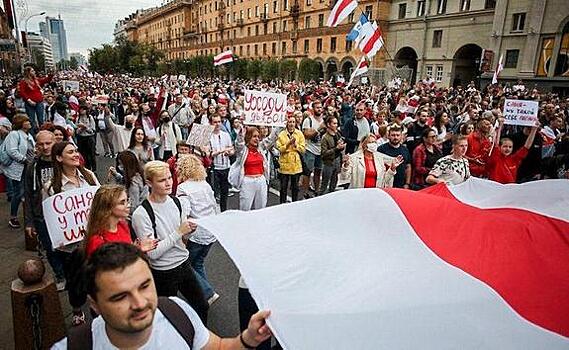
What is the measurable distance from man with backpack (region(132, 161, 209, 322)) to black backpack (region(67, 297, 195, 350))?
1.23 m

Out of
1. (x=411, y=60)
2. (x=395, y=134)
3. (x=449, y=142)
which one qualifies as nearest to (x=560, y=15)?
(x=411, y=60)

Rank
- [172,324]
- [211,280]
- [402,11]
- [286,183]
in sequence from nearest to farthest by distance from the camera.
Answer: [172,324] → [211,280] → [286,183] → [402,11]

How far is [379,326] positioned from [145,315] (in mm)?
934

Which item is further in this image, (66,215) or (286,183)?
(286,183)

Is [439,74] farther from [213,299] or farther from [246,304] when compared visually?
[246,304]

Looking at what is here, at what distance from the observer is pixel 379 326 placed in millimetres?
1521

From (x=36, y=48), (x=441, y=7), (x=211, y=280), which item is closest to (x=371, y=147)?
(x=211, y=280)

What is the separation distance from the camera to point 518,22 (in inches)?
1256

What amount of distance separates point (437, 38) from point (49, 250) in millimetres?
42666

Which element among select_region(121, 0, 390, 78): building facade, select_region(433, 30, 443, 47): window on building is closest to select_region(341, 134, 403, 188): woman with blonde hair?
select_region(433, 30, 443, 47): window on building

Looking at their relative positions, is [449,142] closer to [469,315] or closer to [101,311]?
[469,315]

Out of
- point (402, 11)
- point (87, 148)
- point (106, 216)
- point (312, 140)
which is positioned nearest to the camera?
point (106, 216)

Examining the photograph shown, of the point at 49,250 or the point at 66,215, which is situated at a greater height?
the point at 66,215

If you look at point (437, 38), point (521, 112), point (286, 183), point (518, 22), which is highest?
point (518, 22)
